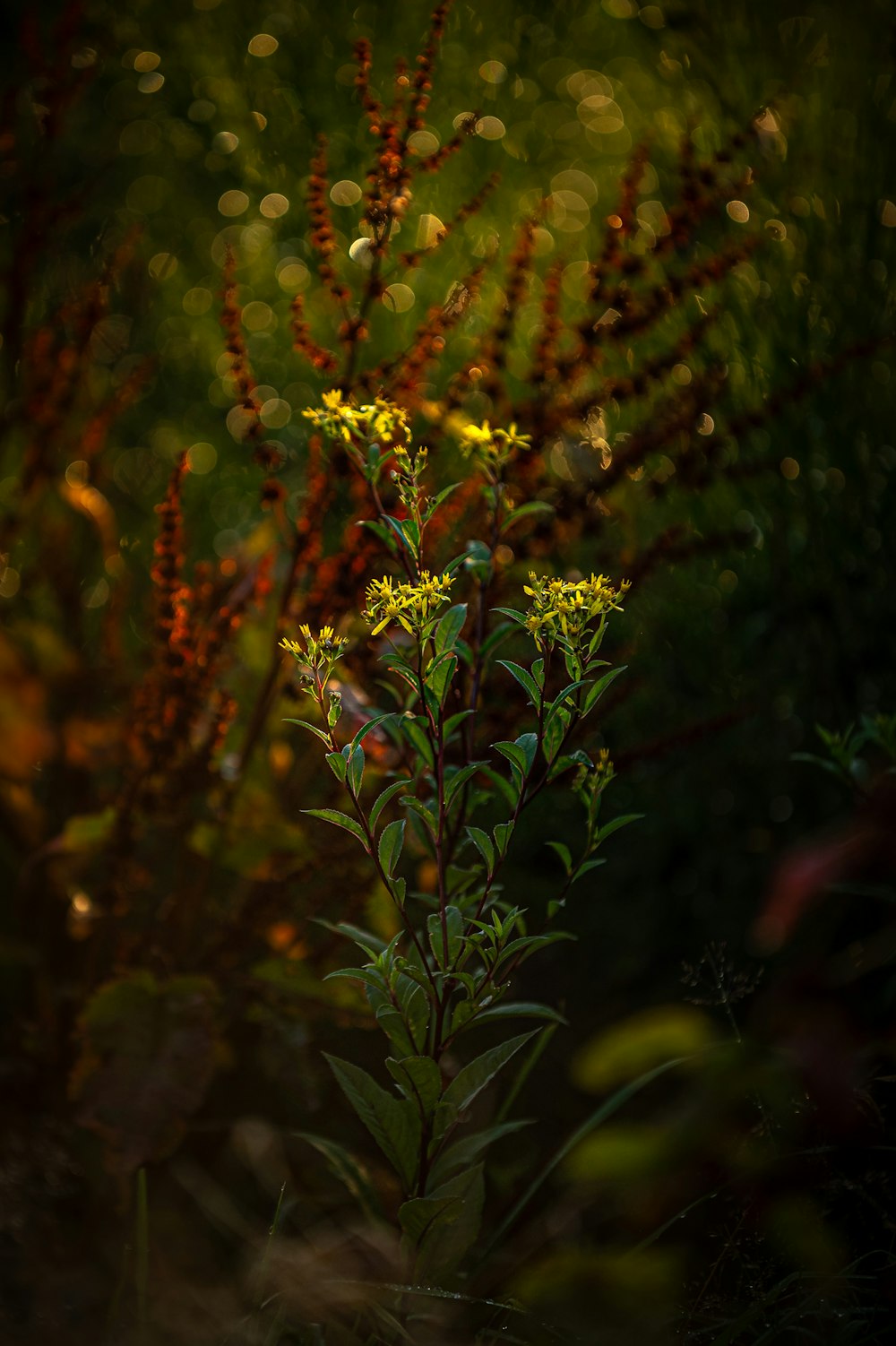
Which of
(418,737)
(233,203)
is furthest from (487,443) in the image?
(233,203)

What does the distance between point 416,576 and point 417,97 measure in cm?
43

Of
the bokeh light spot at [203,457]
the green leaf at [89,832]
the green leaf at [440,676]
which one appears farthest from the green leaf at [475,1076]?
the bokeh light spot at [203,457]

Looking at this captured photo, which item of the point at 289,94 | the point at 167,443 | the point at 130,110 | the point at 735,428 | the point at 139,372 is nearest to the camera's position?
the point at 735,428

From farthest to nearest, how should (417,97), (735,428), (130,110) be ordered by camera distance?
(130,110) < (735,428) < (417,97)

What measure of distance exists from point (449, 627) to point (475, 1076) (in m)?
0.29

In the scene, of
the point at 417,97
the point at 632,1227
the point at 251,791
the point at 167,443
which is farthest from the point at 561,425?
the point at 167,443

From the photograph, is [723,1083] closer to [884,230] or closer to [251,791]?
[251,791]

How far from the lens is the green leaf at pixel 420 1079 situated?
2.11 feet

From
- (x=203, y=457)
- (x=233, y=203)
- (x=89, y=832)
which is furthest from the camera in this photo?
(x=203, y=457)

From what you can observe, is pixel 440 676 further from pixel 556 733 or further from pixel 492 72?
pixel 492 72

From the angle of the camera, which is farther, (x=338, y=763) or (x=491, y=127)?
(x=491, y=127)

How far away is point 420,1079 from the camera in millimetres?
658

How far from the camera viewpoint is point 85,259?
75.5 inches

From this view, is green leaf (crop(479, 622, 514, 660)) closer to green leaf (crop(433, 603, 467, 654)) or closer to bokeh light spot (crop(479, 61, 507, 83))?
green leaf (crop(433, 603, 467, 654))
